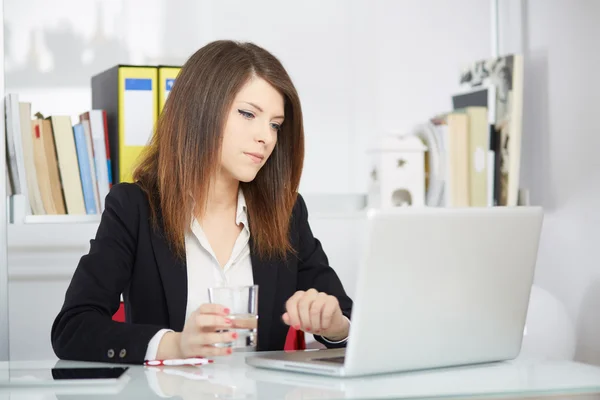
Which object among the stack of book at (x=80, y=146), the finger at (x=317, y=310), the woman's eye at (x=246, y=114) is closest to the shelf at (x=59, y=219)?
the stack of book at (x=80, y=146)

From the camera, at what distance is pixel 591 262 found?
268cm

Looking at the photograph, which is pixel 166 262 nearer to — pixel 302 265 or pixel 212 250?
pixel 212 250

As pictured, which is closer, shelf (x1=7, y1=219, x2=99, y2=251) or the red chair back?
the red chair back

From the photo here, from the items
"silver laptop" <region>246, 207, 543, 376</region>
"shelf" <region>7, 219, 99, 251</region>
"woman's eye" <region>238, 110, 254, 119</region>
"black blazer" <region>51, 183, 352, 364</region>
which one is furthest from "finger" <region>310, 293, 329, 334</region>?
"shelf" <region>7, 219, 99, 251</region>

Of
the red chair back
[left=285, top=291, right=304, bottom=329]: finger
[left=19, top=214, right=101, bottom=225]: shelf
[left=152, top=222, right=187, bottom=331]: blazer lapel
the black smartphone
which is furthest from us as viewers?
[left=19, top=214, right=101, bottom=225]: shelf

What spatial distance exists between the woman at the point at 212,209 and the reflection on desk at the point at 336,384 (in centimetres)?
42

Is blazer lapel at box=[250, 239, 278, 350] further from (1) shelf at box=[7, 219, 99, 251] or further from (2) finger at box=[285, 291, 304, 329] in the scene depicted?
(1) shelf at box=[7, 219, 99, 251]

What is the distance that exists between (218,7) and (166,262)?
159 centimetres

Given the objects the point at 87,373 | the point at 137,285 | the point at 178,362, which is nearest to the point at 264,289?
the point at 137,285

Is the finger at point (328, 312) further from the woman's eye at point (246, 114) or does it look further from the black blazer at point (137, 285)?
the woman's eye at point (246, 114)

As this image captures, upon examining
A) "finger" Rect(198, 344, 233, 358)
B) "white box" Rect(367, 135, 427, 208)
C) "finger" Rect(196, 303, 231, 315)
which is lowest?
"finger" Rect(198, 344, 233, 358)

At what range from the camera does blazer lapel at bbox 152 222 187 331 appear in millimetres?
1831

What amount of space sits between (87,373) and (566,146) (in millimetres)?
1981

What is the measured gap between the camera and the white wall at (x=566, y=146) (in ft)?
8.74
